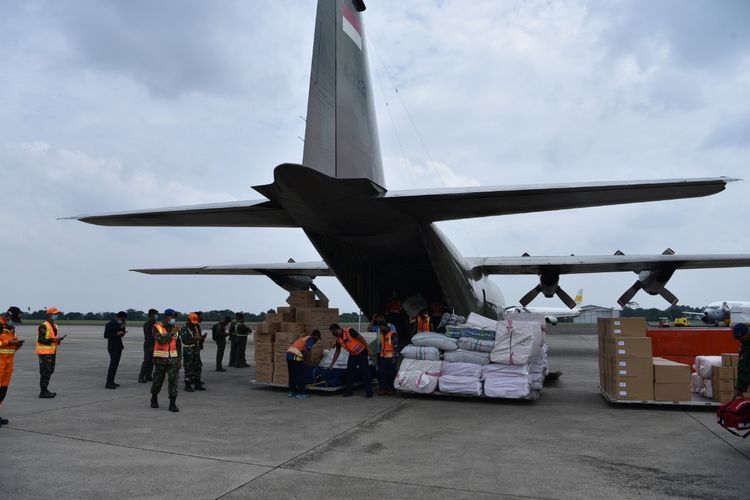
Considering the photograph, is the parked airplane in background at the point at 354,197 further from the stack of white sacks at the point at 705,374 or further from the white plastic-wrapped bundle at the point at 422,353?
the stack of white sacks at the point at 705,374

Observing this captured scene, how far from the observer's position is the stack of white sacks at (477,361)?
889cm

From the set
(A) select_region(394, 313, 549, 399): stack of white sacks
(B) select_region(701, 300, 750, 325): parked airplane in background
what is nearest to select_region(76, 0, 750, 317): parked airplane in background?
(A) select_region(394, 313, 549, 399): stack of white sacks

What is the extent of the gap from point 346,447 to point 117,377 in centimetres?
844

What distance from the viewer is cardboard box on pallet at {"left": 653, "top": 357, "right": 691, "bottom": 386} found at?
812cm

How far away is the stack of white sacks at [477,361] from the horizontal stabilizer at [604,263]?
764 centimetres

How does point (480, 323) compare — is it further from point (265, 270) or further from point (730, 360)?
point (265, 270)

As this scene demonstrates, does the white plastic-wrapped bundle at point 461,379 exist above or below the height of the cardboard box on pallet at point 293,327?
below

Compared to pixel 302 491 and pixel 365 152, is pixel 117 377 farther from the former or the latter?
pixel 302 491

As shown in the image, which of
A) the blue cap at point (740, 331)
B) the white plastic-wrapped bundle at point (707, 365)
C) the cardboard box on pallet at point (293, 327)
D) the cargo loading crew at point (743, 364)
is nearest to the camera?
the cargo loading crew at point (743, 364)

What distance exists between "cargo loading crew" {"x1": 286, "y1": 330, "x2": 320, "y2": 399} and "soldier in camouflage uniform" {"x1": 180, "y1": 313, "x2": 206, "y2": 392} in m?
1.83

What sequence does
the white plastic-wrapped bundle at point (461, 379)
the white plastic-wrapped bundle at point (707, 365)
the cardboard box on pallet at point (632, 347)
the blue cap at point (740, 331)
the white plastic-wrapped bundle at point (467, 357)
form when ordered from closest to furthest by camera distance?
1. the blue cap at point (740, 331)
2. the cardboard box on pallet at point (632, 347)
3. the white plastic-wrapped bundle at point (707, 365)
4. the white plastic-wrapped bundle at point (461, 379)
5. the white plastic-wrapped bundle at point (467, 357)

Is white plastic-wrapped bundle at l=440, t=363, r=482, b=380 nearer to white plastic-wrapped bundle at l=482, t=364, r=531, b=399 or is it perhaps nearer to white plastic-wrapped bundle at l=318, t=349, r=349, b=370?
white plastic-wrapped bundle at l=482, t=364, r=531, b=399

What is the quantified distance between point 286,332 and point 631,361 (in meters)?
6.40

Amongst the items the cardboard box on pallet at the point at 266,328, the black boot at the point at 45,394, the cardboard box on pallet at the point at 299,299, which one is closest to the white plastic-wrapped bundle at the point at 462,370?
the cardboard box on pallet at the point at 299,299
